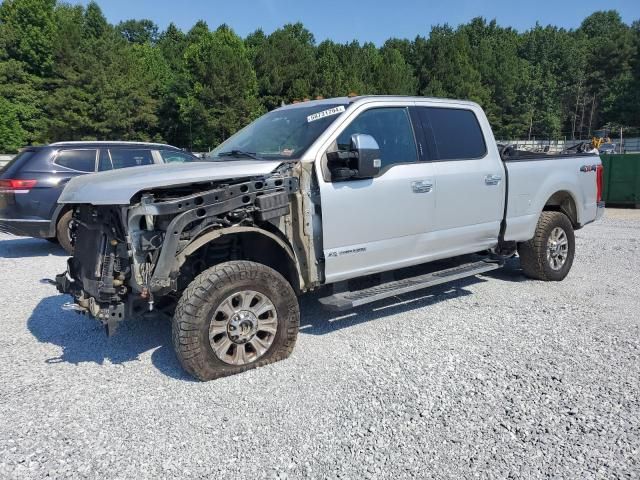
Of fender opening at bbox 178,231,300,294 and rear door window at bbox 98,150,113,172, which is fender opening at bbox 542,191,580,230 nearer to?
Result: fender opening at bbox 178,231,300,294

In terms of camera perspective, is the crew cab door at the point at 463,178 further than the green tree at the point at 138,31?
No

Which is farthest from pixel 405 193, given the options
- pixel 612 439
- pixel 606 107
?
pixel 606 107

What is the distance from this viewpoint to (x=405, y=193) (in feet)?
15.1

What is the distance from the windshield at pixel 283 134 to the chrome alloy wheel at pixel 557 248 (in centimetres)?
338

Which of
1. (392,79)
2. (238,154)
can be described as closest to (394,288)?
(238,154)

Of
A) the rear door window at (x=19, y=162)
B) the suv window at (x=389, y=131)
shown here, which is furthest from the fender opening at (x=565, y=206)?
the rear door window at (x=19, y=162)

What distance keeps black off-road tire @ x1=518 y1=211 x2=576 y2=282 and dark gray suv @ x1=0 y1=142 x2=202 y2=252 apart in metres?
5.01

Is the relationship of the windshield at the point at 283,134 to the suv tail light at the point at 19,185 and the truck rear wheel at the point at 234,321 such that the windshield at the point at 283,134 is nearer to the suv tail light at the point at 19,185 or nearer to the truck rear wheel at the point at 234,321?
the truck rear wheel at the point at 234,321

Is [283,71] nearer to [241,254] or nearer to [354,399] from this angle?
[241,254]

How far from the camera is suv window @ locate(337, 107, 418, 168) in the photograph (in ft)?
14.8

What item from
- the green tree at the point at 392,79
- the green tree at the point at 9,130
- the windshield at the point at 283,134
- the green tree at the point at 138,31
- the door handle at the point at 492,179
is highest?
the green tree at the point at 138,31

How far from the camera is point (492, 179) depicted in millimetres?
5352

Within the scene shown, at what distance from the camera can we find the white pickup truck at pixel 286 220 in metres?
3.56

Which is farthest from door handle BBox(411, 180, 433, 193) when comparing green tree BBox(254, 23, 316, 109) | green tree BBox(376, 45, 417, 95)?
green tree BBox(376, 45, 417, 95)
